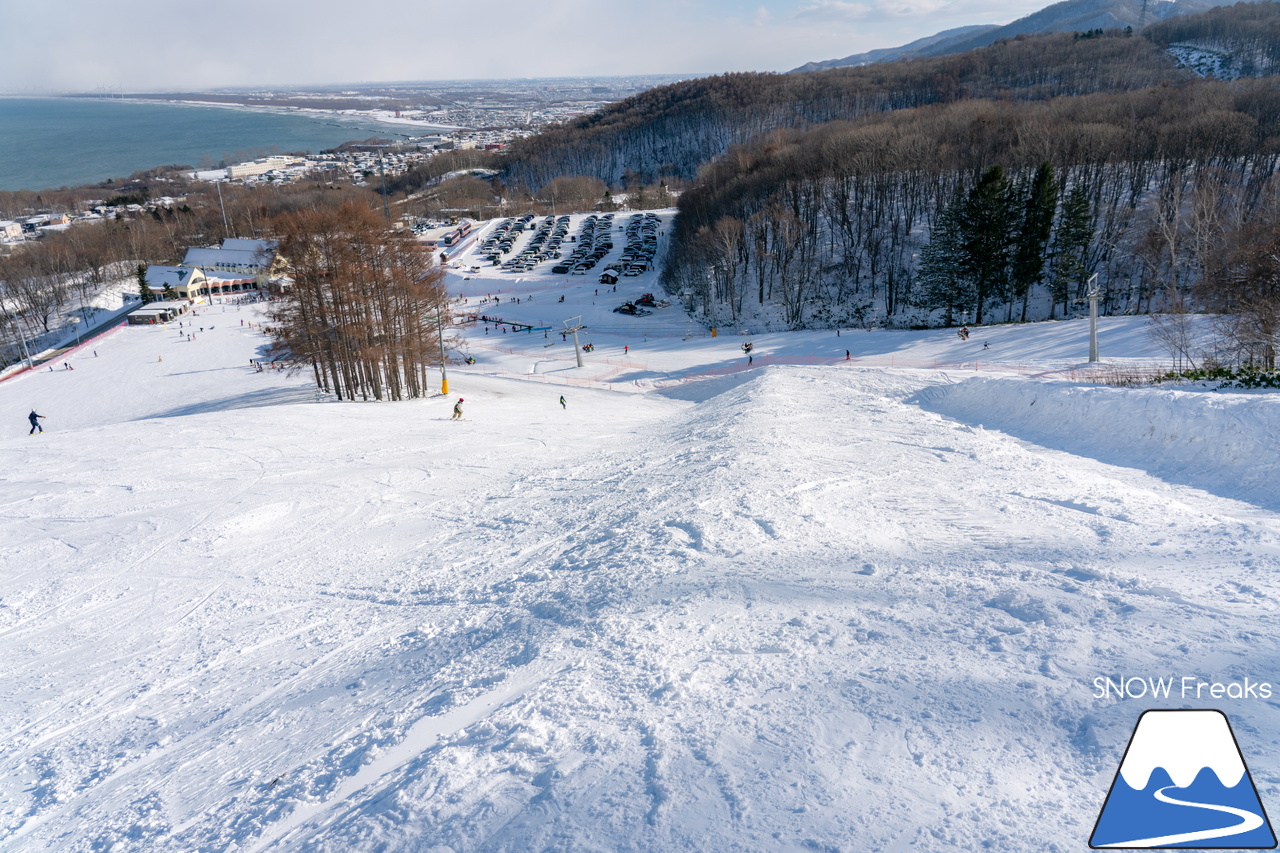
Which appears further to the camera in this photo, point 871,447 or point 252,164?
point 252,164

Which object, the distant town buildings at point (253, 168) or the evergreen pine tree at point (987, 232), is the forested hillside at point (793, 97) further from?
the distant town buildings at point (253, 168)

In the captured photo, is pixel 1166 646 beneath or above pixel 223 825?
above

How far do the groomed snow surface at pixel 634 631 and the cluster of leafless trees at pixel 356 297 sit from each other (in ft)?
35.5

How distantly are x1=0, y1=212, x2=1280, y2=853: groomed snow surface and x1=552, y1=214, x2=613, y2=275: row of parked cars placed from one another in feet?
192

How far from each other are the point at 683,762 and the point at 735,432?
40.3ft

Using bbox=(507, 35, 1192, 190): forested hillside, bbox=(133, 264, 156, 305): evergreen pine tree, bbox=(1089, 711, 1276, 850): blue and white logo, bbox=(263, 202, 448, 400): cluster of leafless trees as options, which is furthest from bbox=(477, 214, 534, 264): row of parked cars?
bbox=(1089, 711, 1276, 850): blue and white logo

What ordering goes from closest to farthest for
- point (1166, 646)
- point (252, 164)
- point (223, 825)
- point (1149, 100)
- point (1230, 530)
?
point (223, 825) < point (1166, 646) < point (1230, 530) < point (1149, 100) < point (252, 164)

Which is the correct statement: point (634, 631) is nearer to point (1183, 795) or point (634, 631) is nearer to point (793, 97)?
point (1183, 795)

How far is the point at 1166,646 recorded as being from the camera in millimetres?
5949

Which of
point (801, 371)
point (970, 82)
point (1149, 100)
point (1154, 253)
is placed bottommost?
point (801, 371)

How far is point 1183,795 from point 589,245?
8240cm

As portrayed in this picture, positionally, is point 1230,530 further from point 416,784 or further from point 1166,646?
point 416,784

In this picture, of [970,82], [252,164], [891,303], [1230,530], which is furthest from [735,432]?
[252,164]

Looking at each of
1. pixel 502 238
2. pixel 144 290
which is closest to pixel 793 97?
pixel 502 238
